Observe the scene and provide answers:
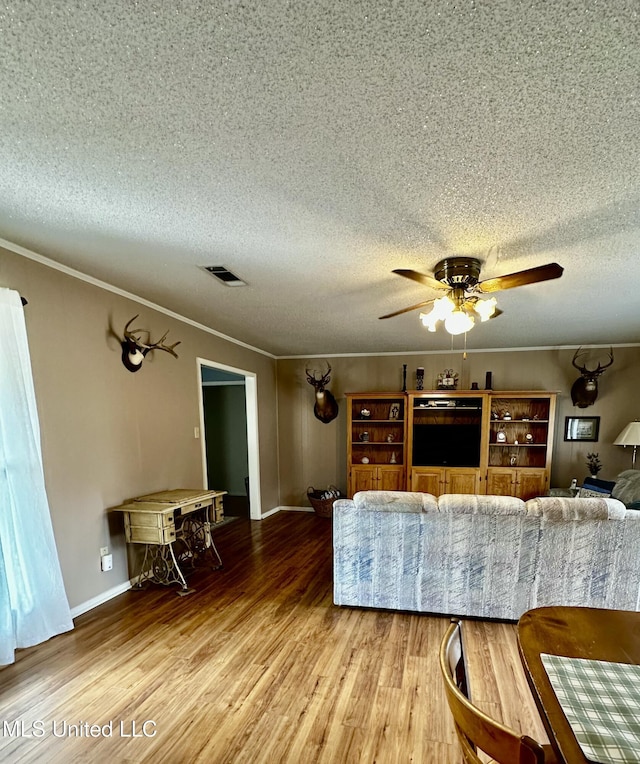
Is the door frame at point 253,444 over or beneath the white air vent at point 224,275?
beneath

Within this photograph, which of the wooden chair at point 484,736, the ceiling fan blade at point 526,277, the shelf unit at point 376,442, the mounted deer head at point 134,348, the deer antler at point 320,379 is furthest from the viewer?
the deer antler at point 320,379

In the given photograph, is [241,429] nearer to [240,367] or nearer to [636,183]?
[240,367]

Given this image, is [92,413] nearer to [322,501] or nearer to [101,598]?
[101,598]

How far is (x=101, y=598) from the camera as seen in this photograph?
115 inches

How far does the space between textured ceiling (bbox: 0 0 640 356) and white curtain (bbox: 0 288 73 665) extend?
71cm

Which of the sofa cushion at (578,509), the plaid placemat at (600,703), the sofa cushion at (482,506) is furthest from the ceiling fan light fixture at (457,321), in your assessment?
the plaid placemat at (600,703)

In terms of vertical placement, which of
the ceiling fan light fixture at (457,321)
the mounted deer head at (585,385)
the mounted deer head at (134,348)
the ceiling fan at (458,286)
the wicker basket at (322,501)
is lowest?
the wicker basket at (322,501)

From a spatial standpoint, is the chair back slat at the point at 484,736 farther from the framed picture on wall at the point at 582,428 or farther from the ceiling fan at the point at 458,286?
the framed picture on wall at the point at 582,428

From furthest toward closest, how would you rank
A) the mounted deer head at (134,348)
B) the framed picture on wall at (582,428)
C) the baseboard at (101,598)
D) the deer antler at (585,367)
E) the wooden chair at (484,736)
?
the framed picture on wall at (582,428) → the deer antler at (585,367) → the mounted deer head at (134,348) → the baseboard at (101,598) → the wooden chair at (484,736)

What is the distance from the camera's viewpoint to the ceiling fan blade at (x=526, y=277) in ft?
6.44

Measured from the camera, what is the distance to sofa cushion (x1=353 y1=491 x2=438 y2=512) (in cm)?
276

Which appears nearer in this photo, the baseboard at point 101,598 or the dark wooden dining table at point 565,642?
the dark wooden dining table at point 565,642

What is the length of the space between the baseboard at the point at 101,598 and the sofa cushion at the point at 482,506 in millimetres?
2679

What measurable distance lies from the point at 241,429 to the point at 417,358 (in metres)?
3.42
